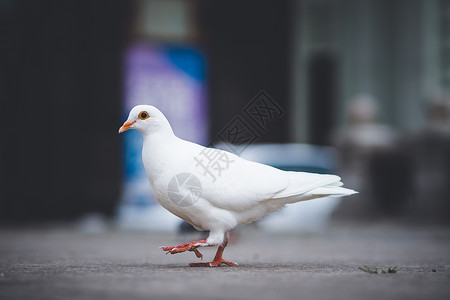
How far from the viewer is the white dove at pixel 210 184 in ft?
18.3

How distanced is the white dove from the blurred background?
890 centimetres

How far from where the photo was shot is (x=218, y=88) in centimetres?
1872

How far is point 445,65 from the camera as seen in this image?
17.5m

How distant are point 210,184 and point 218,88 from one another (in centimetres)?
1323

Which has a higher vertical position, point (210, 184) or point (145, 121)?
point (145, 121)

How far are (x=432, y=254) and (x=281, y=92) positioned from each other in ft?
40.1

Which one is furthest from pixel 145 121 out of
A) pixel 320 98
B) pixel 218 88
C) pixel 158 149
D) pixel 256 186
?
pixel 320 98

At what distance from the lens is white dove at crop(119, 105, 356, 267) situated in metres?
5.57

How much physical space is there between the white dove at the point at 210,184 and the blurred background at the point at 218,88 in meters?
8.90

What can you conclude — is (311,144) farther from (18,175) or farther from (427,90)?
(18,175)

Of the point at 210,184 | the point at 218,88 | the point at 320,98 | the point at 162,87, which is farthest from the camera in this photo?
the point at 320,98

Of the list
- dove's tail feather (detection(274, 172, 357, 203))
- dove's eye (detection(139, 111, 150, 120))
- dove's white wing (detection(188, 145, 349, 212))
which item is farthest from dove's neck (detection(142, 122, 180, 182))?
dove's tail feather (detection(274, 172, 357, 203))

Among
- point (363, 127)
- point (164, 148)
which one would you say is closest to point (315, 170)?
point (363, 127)

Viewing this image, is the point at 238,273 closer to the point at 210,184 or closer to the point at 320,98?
the point at 210,184
